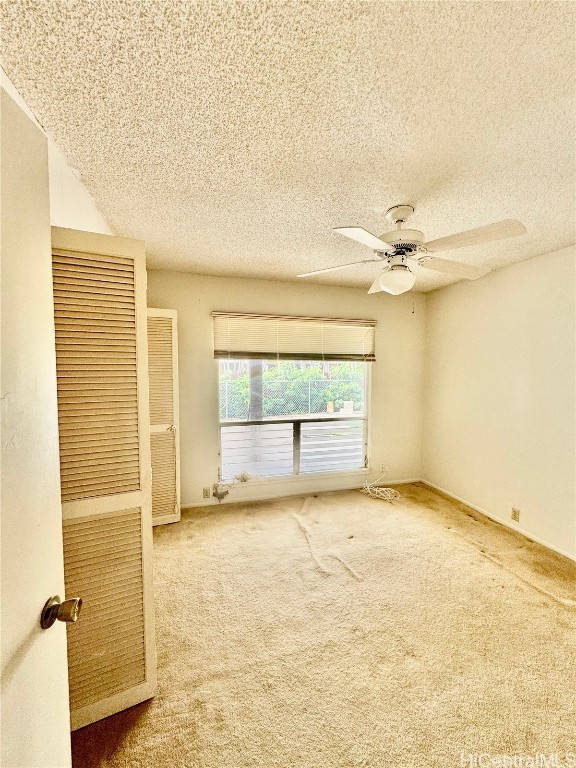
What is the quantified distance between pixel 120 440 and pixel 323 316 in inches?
111

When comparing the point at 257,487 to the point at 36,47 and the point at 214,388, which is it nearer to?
the point at 214,388

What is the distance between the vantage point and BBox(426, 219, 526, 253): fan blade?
1.43 metres

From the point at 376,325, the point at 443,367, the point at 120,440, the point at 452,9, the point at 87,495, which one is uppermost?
the point at 452,9

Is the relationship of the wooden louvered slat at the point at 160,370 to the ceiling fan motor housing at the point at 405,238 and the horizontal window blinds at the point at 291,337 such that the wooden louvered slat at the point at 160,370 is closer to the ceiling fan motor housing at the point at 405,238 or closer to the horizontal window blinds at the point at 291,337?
the horizontal window blinds at the point at 291,337

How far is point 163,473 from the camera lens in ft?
9.81

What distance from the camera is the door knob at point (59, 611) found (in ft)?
2.44

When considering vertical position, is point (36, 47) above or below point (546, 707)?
above

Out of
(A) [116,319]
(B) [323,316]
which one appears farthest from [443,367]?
(A) [116,319]

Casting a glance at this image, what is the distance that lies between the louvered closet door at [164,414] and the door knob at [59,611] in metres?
2.24

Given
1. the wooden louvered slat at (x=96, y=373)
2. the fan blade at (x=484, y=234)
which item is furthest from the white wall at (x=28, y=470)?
the fan blade at (x=484, y=234)

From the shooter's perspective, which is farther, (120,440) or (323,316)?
(323,316)

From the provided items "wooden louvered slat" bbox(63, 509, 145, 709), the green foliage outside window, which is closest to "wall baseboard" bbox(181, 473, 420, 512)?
the green foliage outside window

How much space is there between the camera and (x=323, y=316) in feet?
12.2

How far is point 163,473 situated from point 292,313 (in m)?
2.12
